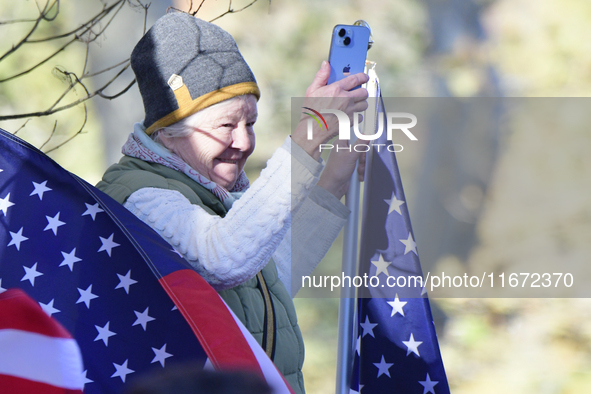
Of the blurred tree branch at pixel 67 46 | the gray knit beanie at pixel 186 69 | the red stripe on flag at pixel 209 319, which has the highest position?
the blurred tree branch at pixel 67 46

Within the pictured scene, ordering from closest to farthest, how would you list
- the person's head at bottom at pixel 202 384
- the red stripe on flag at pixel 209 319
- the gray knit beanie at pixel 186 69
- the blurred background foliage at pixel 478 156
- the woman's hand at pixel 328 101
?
the person's head at bottom at pixel 202 384, the red stripe on flag at pixel 209 319, the woman's hand at pixel 328 101, the gray knit beanie at pixel 186 69, the blurred background foliage at pixel 478 156

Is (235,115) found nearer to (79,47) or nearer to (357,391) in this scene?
(357,391)

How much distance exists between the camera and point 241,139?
131cm

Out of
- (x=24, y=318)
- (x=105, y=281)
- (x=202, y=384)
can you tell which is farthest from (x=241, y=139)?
(x=202, y=384)

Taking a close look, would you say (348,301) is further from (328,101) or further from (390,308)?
(328,101)

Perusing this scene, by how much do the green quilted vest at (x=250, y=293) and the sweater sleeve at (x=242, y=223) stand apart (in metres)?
0.08

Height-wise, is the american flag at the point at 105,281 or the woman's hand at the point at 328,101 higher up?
the woman's hand at the point at 328,101

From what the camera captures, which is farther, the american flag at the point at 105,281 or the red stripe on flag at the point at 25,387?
the american flag at the point at 105,281

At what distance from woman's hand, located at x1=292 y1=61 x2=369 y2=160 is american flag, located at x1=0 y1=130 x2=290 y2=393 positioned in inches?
14.1

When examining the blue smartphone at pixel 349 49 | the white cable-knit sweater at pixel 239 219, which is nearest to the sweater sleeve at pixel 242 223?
the white cable-knit sweater at pixel 239 219

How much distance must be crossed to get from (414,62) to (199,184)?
3.23 m

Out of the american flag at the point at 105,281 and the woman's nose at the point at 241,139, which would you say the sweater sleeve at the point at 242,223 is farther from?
the woman's nose at the point at 241,139

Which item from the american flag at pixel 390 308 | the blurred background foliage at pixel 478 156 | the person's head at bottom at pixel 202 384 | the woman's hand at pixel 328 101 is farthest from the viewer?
the blurred background foliage at pixel 478 156

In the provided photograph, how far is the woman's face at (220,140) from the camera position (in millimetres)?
1268
